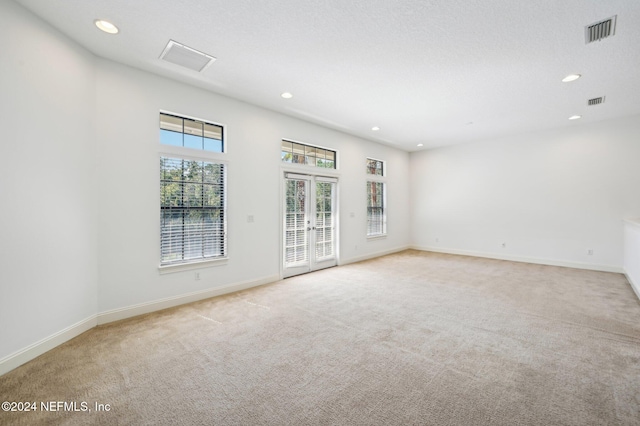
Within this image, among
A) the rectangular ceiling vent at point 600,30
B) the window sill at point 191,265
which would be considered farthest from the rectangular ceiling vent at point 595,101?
the window sill at point 191,265

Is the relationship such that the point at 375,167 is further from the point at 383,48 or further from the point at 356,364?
the point at 356,364

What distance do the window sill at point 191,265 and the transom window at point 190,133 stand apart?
1706mm

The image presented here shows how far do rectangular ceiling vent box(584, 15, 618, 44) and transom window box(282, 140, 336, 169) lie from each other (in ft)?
13.9

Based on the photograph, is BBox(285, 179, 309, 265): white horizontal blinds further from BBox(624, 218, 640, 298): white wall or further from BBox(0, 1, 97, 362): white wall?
BBox(624, 218, 640, 298): white wall

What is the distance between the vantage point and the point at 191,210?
3875 millimetres

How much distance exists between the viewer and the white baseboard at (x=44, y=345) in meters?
2.23

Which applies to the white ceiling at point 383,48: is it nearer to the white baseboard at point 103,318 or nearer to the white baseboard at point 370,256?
the white baseboard at point 103,318

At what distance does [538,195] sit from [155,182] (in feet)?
26.3

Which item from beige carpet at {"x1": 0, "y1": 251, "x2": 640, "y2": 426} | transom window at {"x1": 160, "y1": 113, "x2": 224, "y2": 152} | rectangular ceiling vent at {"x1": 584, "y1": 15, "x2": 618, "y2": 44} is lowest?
beige carpet at {"x1": 0, "y1": 251, "x2": 640, "y2": 426}

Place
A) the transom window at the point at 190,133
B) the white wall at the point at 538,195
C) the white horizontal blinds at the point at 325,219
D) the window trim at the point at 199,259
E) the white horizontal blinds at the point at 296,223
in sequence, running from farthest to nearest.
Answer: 1. the white horizontal blinds at the point at 325,219
2. the white wall at the point at 538,195
3. the white horizontal blinds at the point at 296,223
4. the transom window at the point at 190,133
5. the window trim at the point at 199,259

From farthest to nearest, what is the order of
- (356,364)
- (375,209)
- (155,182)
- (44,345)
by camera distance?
(375,209)
(155,182)
(44,345)
(356,364)

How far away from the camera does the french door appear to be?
5211 mm

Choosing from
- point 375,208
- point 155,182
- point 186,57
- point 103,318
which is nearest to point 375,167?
point 375,208

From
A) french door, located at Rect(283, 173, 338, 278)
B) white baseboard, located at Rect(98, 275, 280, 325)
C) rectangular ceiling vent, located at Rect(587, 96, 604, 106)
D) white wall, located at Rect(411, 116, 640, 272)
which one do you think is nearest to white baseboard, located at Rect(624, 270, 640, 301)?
white wall, located at Rect(411, 116, 640, 272)
